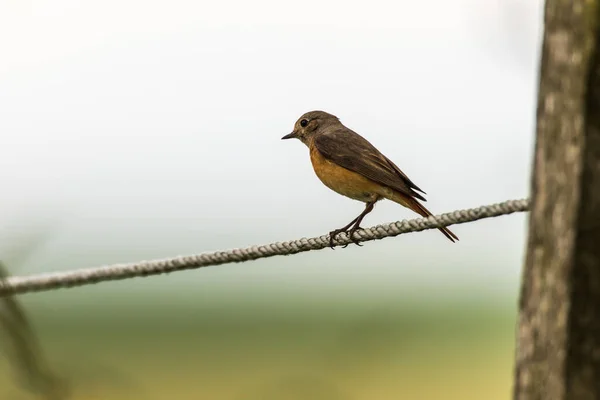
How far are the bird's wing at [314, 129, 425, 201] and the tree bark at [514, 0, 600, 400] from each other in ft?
12.7

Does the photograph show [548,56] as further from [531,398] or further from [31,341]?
[31,341]

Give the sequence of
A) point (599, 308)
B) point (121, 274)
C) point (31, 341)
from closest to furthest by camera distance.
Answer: point (31, 341) → point (599, 308) → point (121, 274)

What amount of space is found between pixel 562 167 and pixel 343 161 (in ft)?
15.1

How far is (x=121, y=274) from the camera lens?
3.65 m

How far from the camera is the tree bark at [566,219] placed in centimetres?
146

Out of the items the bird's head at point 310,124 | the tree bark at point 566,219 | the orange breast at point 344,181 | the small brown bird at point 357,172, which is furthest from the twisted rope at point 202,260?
the bird's head at point 310,124

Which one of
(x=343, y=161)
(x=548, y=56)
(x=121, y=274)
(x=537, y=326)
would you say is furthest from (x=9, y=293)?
(x=343, y=161)

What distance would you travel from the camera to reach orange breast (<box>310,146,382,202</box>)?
590 centimetres

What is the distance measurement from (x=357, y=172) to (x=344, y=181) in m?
0.17

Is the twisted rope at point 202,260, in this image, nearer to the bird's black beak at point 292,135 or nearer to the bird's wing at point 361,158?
the bird's wing at point 361,158

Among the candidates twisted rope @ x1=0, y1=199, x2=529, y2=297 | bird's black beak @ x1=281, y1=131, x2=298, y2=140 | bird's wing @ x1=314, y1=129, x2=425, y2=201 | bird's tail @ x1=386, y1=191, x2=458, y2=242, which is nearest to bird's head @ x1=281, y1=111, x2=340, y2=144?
bird's black beak @ x1=281, y1=131, x2=298, y2=140

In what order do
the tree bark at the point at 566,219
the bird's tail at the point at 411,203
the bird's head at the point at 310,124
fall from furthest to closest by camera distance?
the bird's head at the point at 310,124
the bird's tail at the point at 411,203
the tree bark at the point at 566,219

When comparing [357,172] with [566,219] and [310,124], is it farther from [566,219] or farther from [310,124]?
[566,219]

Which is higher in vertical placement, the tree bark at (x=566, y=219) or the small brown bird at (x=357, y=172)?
the small brown bird at (x=357, y=172)
